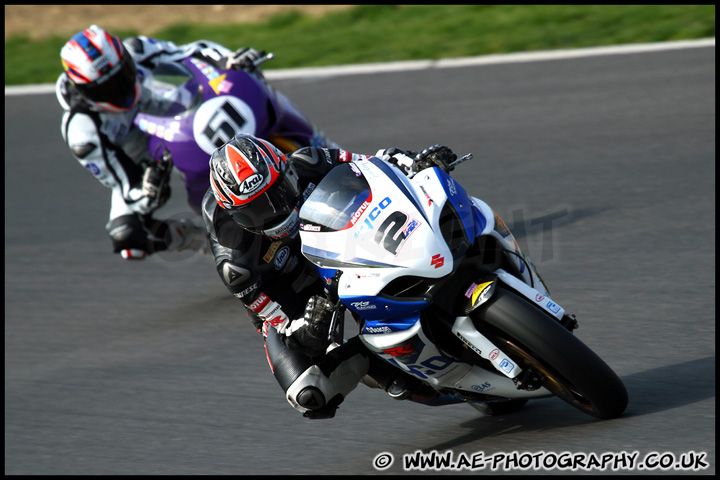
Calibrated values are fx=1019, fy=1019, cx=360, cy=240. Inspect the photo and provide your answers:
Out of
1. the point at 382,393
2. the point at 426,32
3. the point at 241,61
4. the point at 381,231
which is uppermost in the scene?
the point at 381,231

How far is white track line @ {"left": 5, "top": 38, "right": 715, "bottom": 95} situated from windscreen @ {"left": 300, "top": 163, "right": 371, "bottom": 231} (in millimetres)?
6693

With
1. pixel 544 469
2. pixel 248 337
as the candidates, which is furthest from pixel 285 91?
pixel 544 469

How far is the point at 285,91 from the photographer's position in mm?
10586

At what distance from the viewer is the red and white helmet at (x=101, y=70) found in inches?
244

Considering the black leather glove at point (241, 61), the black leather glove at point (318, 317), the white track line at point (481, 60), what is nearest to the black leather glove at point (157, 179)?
the black leather glove at point (241, 61)

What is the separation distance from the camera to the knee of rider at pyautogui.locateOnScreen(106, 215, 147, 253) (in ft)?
21.7

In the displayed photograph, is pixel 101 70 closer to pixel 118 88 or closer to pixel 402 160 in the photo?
pixel 118 88

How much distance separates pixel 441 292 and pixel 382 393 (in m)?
→ 1.29

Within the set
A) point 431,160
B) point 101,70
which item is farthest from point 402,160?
point 101,70

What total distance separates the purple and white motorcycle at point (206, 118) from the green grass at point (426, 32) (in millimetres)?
4807

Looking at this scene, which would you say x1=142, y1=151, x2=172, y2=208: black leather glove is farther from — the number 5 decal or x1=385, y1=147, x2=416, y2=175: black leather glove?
x1=385, y1=147, x2=416, y2=175: black leather glove

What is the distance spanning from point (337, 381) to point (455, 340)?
51 centimetres

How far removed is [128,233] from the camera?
260 inches

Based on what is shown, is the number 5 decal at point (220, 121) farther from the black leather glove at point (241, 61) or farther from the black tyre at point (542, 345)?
the black tyre at point (542, 345)
